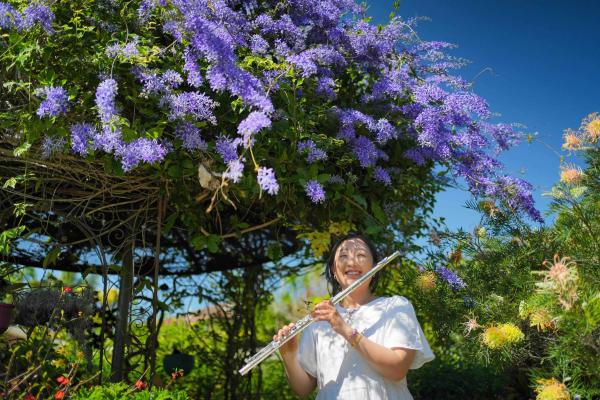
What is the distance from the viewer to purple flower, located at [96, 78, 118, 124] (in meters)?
2.12

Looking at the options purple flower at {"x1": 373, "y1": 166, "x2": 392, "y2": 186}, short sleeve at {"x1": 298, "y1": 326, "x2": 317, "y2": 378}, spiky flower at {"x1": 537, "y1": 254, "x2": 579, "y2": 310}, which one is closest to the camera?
spiky flower at {"x1": 537, "y1": 254, "x2": 579, "y2": 310}

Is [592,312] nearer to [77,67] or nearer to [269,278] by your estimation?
[77,67]

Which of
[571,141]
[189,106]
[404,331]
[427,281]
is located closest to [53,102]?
[189,106]

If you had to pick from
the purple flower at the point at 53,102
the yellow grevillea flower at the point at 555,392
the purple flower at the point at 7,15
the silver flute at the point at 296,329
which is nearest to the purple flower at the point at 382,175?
the silver flute at the point at 296,329

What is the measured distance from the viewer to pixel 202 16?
241 cm

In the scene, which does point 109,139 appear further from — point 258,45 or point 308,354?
point 308,354

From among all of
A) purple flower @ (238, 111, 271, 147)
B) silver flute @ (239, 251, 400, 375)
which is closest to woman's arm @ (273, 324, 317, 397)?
silver flute @ (239, 251, 400, 375)

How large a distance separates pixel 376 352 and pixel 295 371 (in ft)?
1.23

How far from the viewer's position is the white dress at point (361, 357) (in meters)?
2.25

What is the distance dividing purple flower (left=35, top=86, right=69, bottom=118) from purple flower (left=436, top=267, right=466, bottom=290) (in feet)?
5.20

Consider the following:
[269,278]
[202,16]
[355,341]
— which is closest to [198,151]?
[202,16]

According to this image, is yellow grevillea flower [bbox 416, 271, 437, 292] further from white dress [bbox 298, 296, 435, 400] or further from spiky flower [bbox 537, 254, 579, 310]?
spiky flower [bbox 537, 254, 579, 310]

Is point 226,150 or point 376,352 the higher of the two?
point 226,150

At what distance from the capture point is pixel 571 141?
2.44 metres
